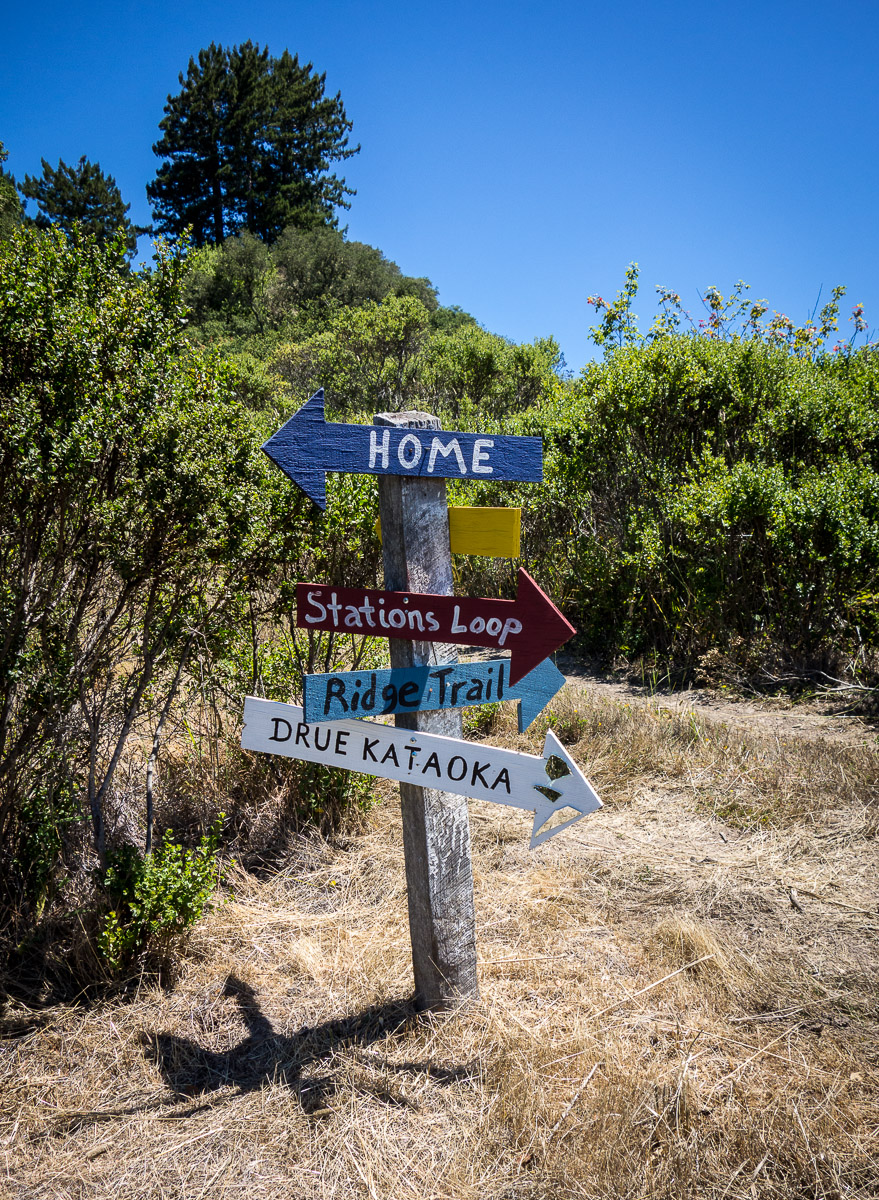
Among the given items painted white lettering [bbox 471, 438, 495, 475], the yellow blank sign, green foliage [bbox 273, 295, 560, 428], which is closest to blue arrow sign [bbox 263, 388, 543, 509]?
painted white lettering [bbox 471, 438, 495, 475]

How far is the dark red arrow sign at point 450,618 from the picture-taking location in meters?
2.25

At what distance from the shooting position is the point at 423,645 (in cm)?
244

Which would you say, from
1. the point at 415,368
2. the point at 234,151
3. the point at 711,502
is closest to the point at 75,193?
the point at 234,151

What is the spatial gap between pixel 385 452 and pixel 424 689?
761 mm

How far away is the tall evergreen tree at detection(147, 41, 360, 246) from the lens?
33.5m

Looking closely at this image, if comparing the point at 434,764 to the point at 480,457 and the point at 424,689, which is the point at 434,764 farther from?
the point at 480,457

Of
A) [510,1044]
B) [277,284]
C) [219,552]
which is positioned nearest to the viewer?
[510,1044]

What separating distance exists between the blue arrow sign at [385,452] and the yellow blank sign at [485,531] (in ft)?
0.41

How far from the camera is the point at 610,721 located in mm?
5258

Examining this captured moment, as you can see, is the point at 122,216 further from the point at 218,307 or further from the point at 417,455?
the point at 417,455

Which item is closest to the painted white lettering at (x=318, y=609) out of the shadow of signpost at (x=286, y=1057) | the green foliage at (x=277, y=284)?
the shadow of signpost at (x=286, y=1057)

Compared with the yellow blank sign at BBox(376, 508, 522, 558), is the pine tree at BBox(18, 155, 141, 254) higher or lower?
higher

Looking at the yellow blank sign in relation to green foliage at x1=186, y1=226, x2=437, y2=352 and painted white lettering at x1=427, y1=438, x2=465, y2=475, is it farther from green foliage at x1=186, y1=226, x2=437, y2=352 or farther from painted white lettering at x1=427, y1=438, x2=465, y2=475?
green foliage at x1=186, y1=226, x2=437, y2=352

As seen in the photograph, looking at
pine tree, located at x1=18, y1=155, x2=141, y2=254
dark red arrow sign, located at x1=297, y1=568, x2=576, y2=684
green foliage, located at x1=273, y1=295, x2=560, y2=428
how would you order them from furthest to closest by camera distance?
pine tree, located at x1=18, y1=155, x2=141, y2=254, green foliage, located at x1=273, y1=295, x2=560, y2=428, dark red arrow sign, located at x1=297, y1=568, x2=576, y2=684
